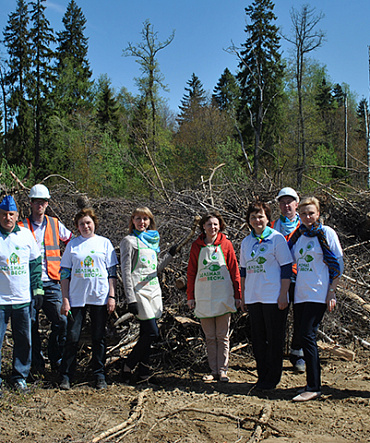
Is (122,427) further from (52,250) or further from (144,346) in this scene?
(52,250)

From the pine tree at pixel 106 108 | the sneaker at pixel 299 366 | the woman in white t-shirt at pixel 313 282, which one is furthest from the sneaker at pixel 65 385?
the pine tree at pixel 106 108

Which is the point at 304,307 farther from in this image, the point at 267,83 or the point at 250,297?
the point at 267,83

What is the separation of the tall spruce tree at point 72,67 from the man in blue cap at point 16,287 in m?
29.0

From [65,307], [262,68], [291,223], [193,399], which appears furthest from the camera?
[262,68]

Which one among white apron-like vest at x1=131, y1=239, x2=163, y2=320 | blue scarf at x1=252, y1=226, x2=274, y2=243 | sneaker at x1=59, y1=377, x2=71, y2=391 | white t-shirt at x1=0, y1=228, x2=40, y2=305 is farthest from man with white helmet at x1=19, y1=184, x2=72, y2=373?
blue scarf at x1=252, y1=226, x2=274, y2=243

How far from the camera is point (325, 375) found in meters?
4.74

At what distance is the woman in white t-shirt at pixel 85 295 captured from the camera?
14.1 feet

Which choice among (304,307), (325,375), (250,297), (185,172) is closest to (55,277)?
(250,297)

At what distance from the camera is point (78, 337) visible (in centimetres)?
434

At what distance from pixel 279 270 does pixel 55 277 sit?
2.36 meters

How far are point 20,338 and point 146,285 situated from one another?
1.30m

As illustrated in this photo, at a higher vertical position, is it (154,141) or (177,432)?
(154,141)

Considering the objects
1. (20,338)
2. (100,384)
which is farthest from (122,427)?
(20,338)

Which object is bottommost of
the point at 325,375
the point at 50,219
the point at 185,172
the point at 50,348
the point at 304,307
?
the point at 325,375
